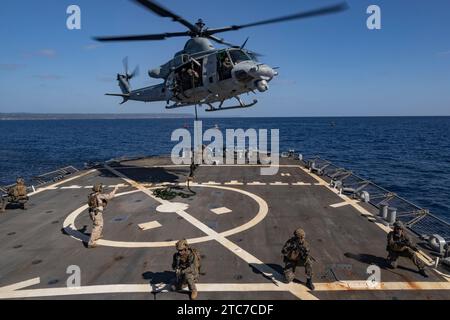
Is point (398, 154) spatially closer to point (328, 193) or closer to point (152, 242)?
point (328, 193)


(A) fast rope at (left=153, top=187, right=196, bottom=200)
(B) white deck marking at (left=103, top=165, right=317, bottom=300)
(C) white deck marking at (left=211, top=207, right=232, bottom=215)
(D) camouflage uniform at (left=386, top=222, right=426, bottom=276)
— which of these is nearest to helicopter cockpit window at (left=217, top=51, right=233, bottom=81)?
(A) fast rope at (left=153, top=187, right=196, bottom=200)

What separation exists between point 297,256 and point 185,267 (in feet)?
11.3

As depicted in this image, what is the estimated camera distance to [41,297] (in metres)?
9.23

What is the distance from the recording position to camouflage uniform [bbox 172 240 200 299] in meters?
9.10

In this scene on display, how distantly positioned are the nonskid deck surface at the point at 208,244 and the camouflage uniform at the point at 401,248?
366 millimetres

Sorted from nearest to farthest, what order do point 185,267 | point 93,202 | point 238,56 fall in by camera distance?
point 185,267
point 93,202
point 238,56

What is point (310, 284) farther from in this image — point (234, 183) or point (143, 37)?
point (143, 37)

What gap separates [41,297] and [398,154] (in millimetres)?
68625

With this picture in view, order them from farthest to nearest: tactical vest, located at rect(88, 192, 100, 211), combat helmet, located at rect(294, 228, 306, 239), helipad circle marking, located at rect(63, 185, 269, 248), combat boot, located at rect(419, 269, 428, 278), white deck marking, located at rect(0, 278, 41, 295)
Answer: helipad circle marking, located at rect(63, 185, 269, 248), tactical vest, located at rect(88, 192, 100, 211), combat boot, located at rect(419, 269, 428, 278), white deck marking, located at rect(0, 278, 41, 295), combat helmet, located at rect(294, 228, 306, 239)

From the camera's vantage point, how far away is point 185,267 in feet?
30.1

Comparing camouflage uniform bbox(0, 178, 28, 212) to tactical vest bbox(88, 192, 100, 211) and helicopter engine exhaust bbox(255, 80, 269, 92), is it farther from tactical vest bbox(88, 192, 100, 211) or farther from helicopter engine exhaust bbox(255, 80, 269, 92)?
helicopter engine exhaust bbox(255, 80, 269, 92)

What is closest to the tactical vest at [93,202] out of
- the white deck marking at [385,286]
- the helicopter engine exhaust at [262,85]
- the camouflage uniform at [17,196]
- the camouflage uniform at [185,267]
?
the camouflage uniform at [185,267]

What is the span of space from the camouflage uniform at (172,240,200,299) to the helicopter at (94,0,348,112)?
12.1 m

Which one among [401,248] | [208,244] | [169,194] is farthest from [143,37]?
[401,248]
